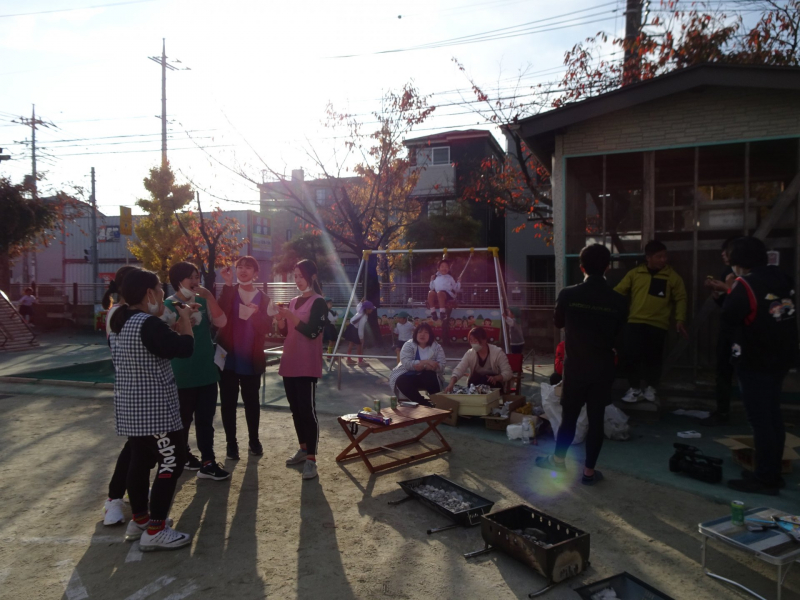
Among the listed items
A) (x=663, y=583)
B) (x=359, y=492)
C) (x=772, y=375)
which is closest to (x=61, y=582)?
(x=359, y=492)

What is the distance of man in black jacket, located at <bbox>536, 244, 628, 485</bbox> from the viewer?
427 cm

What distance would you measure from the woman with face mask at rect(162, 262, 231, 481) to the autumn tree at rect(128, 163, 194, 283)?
16.0 meters

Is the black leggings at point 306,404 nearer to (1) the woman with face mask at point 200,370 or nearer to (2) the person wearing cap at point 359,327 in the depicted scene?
(1) the woman with face mask at point 200,370

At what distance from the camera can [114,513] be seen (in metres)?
3.87

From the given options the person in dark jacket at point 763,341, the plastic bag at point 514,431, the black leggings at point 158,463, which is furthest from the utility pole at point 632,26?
the black leggings at point 158,463

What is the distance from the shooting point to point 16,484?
477cm

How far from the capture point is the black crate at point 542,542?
9.75 feet

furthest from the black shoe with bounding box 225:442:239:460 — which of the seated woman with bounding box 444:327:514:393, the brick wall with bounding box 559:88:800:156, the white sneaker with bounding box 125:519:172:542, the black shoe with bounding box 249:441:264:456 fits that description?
the brick wall with bounding box 559:88:800:156

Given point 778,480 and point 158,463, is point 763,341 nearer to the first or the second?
point 778,480

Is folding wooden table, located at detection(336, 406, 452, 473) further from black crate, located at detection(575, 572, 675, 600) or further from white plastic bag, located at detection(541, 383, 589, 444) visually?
black crate, located at detection(575, 572, 675, 600)

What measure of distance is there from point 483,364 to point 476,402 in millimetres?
539

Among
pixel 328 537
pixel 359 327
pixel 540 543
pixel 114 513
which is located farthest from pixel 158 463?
pixel 359 327

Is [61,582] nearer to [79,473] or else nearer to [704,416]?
[79,473]

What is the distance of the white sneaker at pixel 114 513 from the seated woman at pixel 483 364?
3.61 meters
